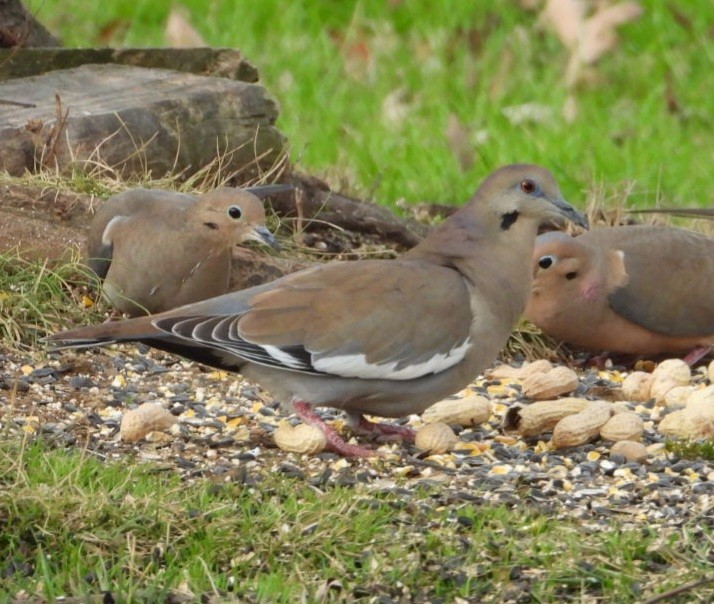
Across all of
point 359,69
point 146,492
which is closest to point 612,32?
point 359,69

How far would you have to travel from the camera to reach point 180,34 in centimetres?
935

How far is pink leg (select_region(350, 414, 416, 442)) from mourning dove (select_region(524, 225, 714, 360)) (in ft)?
4.54

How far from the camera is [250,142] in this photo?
682 cm

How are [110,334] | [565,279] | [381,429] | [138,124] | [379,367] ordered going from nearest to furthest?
[110,334], [379,367], [381,429], [565,279], [138,124]

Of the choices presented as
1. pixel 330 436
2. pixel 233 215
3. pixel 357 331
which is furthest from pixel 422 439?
pixel 233 215

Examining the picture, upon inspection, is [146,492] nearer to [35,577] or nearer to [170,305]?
[35,577]

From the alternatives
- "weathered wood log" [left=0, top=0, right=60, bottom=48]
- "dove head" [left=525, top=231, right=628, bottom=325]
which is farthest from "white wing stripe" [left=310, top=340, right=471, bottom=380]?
"weathered wood log" [left=0, top=0, right=60, bottom=48]

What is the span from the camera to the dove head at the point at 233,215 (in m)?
5.66

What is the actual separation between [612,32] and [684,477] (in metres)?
5.94

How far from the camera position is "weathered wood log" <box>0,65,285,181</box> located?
642cm

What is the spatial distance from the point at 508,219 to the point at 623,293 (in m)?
1.37

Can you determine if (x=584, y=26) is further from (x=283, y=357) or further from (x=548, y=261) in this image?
(x=283, y=357)

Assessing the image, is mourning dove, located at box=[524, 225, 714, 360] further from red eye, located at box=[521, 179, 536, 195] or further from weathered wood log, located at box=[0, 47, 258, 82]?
weathered wood log, located at box=[0, 47, 258, 82]

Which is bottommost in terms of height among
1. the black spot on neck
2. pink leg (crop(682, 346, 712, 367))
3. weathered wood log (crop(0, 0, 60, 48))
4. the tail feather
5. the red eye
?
pink leg (crop(682, 346, 712, 367))
